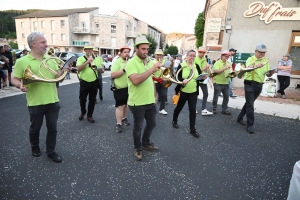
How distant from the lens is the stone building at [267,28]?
363 inches

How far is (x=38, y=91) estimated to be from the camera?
281 centimetres

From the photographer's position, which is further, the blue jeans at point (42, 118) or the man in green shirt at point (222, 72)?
the man in green shirt at point (222, 72)

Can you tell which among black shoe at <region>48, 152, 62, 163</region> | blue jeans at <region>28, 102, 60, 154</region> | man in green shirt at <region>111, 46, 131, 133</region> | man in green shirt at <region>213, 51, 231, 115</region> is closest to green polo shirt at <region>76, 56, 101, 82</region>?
man in green shirt at <region>111, 46, 131, 133</region>

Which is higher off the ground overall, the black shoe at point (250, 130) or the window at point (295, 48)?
the window at point (295, 48)

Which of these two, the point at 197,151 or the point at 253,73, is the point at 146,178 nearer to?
the point at 197,151

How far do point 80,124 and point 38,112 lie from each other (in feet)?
6.31

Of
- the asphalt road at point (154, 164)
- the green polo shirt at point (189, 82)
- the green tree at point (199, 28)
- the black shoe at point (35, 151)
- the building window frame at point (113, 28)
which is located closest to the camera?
the asphalt road at point (154, 164)

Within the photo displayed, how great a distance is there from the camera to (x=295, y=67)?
9766mm

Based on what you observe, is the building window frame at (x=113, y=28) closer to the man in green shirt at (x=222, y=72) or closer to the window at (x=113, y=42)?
the window at (x=113, y=42)

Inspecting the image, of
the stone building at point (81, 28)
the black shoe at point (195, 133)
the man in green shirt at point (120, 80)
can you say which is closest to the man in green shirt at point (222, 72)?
the black shoe at point (195, 133)

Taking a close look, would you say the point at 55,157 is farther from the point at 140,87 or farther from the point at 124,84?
the point at 124,84

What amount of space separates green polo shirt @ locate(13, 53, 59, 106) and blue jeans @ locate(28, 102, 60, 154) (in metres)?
0.10

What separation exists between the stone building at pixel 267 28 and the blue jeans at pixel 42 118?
31.1 feet

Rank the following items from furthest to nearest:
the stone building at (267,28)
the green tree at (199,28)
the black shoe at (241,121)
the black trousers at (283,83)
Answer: the green tree at (199,28) < the stone building at (267,28) < the black trousers at (283,83) < the black shoe at (241,121)
